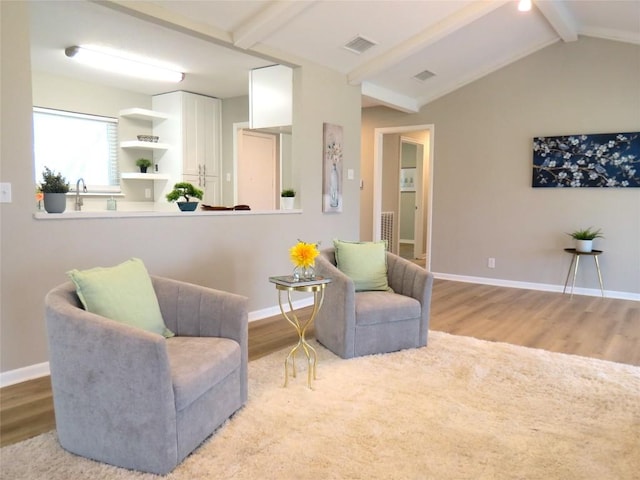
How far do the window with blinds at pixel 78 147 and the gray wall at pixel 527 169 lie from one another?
3834 millimetres

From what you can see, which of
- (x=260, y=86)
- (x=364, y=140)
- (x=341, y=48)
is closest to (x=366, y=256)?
(x=341, y=48)

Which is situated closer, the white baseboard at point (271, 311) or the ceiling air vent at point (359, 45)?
the white baseboard at point (271, 311)

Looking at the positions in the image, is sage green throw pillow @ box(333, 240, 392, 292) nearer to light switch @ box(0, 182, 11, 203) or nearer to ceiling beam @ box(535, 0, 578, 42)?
light switch @ box(0, 182, 11, 203)

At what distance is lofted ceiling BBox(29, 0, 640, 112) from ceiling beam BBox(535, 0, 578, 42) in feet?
0.04

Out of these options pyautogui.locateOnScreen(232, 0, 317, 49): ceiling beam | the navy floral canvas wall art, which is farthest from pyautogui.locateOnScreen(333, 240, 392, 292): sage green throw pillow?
the navy floral canvas wall art

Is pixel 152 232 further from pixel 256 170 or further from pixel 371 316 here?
pixel 256 170

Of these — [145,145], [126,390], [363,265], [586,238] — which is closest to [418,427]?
[126,390]

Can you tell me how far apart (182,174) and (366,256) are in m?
3.46

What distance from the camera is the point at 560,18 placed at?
469cm

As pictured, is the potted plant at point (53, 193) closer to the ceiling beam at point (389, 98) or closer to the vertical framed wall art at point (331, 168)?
the vertical framed wall art at point (331, 168)

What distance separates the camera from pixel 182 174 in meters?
6.10

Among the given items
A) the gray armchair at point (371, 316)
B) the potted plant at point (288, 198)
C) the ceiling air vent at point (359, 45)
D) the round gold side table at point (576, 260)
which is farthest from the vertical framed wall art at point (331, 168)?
the round gold side table at point (576, 260)

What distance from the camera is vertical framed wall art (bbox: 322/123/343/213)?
483cm

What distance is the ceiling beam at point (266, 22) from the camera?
3.47m
